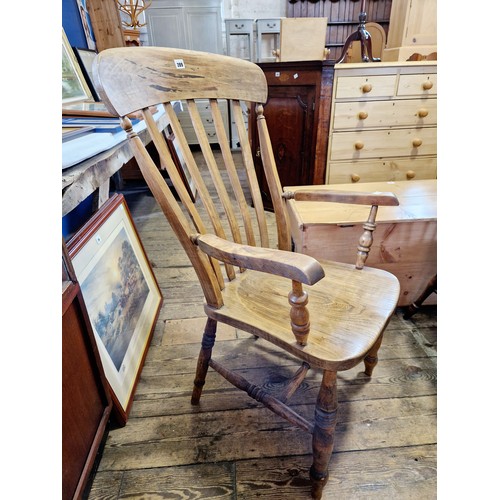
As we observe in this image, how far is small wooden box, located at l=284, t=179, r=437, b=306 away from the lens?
1244 mm

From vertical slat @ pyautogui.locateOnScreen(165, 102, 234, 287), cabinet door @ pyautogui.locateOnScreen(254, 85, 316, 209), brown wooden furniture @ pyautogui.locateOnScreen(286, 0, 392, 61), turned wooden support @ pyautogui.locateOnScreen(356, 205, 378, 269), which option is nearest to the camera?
vertical slat @ pyautogui.locateOnScreen(165, 102, 234, 287)

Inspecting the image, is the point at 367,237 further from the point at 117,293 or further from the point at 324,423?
the point at 117,293

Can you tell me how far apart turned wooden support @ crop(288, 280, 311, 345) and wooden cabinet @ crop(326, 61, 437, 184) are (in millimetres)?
1650

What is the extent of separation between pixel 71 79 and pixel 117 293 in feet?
4.83

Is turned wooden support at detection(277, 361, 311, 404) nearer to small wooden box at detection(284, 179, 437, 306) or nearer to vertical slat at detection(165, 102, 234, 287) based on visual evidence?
vertical slat at detection(165, 102, 234, 287)

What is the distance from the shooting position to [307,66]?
187 centimetres

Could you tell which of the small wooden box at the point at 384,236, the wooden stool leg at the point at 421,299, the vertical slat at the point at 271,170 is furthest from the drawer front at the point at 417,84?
the vertical slat at the point at 271,170

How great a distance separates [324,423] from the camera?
0.74 meters

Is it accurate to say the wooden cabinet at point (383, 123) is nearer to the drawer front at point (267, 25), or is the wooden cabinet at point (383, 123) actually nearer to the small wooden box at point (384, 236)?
the small wooden box at point (384, 236)

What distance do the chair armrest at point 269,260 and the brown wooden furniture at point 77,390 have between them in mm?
354

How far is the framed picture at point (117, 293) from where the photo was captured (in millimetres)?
966

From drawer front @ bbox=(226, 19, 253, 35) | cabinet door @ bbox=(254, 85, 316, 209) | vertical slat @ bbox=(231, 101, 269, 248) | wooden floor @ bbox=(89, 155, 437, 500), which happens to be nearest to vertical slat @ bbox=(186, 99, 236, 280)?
vertical slat @ bbox=(231, 101, 269, 248)

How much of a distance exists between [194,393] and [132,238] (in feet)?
2.35

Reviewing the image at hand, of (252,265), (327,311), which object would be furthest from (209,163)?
(327,311)
